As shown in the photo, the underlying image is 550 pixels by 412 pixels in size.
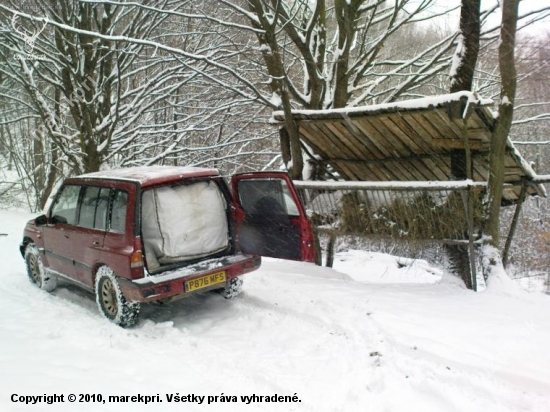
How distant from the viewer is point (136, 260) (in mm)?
4867

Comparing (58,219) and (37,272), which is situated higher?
(58,219)

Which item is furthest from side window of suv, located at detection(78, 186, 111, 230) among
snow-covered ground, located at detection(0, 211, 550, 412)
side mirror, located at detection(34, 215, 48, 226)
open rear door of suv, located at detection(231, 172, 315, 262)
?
open rear door of suv, located at detection(231, 172, 315, 262)

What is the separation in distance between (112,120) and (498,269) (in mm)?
9189

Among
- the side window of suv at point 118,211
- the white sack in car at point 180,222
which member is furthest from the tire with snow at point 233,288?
the side window of suv at point 118,211

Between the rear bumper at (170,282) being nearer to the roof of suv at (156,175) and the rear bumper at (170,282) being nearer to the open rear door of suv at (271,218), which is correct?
the open rear door of suv at (271,218)

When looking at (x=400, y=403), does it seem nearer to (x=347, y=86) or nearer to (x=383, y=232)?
(x=383, y=232)

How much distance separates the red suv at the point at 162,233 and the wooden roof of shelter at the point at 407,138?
5.05 ft

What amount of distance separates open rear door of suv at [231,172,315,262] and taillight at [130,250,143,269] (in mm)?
1462

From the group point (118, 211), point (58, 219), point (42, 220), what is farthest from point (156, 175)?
point (42, 220)

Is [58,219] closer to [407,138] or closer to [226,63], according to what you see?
[407,138]

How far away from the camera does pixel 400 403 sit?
3406 millimetres

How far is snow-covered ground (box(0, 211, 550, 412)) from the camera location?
11.5 feet

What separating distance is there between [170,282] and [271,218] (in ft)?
6.16

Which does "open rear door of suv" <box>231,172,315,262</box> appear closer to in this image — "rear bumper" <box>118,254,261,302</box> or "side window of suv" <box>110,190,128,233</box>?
"rear bumper" <box>118,254,261,302</box>
